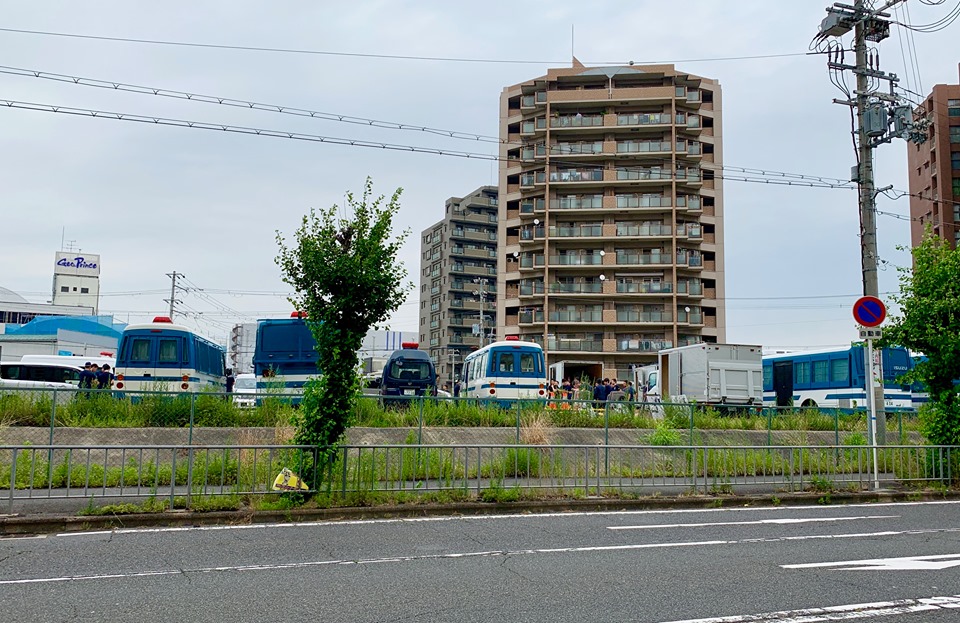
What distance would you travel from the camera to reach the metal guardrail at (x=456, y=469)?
9.92m

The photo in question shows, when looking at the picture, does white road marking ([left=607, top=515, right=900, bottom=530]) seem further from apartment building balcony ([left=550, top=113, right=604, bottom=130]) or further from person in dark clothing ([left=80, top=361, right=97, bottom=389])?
apartment building balcony ([left=550, top=113, right=604, bottom=130])

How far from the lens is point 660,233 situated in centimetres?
5797

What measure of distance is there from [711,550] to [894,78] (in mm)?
15352

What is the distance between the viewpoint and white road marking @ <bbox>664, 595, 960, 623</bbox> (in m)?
5.23

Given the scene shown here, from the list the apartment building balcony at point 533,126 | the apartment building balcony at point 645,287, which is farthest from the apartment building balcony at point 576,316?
the apartment building balcony at point 533,126

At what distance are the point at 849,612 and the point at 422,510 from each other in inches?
245

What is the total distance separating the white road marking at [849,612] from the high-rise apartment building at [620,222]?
50451mm

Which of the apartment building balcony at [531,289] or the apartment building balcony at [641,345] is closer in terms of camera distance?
the apartment building balcony at [641,345]

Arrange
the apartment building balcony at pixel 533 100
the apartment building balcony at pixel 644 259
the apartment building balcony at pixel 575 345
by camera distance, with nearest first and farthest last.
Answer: the apartment building balcony at pixel 575 345 → the apartment building balcony at pixel 644 259 → the apartment building balcony at pixel 533 100

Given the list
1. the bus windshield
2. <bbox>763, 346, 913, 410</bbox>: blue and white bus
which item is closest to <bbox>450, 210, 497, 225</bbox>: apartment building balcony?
<bbox>763, 346, 913, 410</bbox>: blue and white bus

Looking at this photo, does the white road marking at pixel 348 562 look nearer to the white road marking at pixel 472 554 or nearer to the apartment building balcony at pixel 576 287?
the white road marking at pixel 472 554

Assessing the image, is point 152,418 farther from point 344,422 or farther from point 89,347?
point 89,347

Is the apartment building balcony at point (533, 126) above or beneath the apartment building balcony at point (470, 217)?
above

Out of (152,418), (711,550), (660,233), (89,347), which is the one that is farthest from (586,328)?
(711,550)
